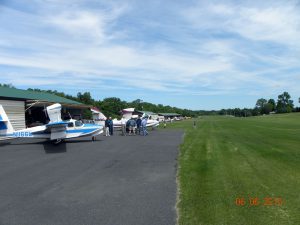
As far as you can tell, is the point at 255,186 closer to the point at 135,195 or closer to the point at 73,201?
the point at 135,195

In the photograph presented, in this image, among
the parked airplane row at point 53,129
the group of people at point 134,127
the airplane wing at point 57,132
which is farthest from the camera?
the group of people at point 134,127

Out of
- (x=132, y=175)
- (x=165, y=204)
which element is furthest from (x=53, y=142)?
(x=165, y=204)

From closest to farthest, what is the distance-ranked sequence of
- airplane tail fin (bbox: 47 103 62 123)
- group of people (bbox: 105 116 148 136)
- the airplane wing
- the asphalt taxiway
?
the asphalt taxiway, airplane tail fin (bbox: 47 103 62 123), the airplane wing, group of people (bbox: 105 116 148 136)

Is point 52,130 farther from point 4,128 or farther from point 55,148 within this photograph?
point 4,128

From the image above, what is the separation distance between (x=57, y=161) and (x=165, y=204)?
762 cm

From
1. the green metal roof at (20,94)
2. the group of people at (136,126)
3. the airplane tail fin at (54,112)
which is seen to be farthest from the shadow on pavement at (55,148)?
the green metal roof at (20,94)

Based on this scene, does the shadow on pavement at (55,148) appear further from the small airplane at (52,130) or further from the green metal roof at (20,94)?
the green metal roof at (20,94)

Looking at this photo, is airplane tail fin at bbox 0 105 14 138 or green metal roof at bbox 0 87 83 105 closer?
airplane tail fin at bbox 0 105 14 138

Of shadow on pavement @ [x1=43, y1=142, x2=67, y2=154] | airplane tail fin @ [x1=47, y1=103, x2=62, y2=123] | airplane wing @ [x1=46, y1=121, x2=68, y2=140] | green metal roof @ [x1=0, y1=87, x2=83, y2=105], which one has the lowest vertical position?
shadow on pavement @ [x1=43, y1=142, x2=67, y2=154]

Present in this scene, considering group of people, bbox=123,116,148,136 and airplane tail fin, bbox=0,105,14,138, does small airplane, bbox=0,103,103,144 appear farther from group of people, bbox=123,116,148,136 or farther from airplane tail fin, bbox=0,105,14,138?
group of people, bbox=123,116,148,136

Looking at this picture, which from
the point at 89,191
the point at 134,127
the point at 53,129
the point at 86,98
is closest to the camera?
the point at 89,191

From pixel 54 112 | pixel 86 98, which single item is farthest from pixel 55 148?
pixel 86 98

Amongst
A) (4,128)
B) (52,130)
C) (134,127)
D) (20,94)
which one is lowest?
(134,127)
